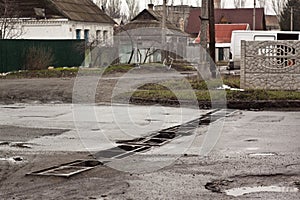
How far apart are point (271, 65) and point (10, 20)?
2502cm

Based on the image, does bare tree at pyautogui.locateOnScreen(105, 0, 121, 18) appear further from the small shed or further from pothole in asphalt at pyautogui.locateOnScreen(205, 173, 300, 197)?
pothole in asphalt at pyautogui.locateOnScreen(205, 173, 300, 197)

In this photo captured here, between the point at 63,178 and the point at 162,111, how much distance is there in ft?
30.6

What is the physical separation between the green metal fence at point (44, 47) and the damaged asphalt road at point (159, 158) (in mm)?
17308

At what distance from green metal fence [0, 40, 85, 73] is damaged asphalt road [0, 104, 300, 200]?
56.8 feet

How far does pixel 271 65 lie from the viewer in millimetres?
23625

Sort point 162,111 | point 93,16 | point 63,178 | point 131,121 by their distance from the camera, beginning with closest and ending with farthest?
point 63,178 < point 131,121 < point 162,111 < point 93,16

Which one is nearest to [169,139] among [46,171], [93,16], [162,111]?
[46,171]

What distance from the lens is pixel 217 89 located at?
22438 millimetres

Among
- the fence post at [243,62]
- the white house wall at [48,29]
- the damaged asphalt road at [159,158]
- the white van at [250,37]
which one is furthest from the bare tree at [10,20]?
the damaged asphalt road at [159,158]

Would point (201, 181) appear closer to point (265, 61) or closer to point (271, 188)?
point (271, 188)

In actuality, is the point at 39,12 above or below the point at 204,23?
above

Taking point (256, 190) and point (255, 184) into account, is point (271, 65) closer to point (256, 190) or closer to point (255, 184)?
point (255, 184)

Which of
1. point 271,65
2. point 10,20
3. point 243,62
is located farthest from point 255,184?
point 10,20

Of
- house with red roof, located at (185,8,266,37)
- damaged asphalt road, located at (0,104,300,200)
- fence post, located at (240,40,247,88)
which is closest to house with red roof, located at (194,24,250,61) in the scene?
house with red roof, located at (185,8,266,37)
